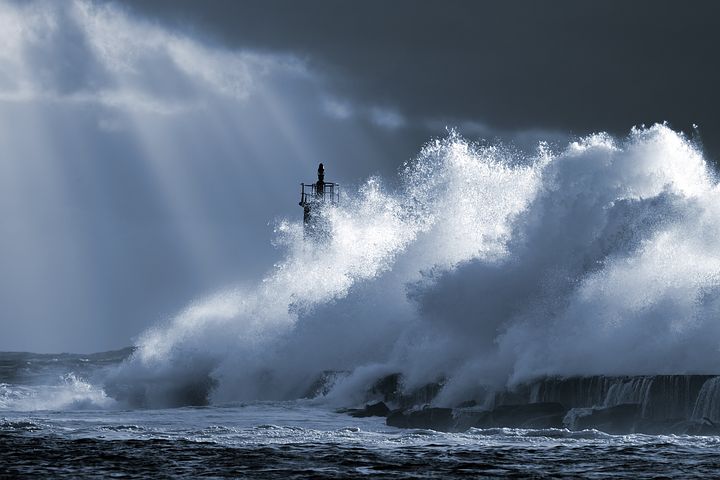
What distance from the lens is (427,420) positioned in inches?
790

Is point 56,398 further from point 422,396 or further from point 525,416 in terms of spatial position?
point 525,416

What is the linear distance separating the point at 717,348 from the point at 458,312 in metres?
6.71

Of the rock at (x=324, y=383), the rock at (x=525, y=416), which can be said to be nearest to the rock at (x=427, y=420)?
the rock at (x=525, y=416)

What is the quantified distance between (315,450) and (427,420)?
474cm

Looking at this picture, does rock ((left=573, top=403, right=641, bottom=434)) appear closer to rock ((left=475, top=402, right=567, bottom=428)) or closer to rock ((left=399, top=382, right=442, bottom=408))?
rock ((left=475, top=402, right=567, bottom=428))

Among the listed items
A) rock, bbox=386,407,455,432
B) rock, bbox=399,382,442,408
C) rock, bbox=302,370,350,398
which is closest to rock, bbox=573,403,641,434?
rock, bbox=386,407,455,432

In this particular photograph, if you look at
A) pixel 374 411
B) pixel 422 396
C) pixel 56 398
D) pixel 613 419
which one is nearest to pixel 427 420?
pixel 374 411

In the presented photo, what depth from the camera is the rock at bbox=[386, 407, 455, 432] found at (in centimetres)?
1984

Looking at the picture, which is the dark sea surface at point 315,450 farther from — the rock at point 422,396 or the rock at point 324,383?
the rock at point 324,383

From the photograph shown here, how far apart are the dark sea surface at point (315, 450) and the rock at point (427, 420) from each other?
32 centimetres

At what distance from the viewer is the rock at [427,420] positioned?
19.8 m

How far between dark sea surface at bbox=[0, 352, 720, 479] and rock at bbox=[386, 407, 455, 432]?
32 cm

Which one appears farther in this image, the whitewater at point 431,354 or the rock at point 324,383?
the rock at point 324,383

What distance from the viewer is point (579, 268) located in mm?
23625
